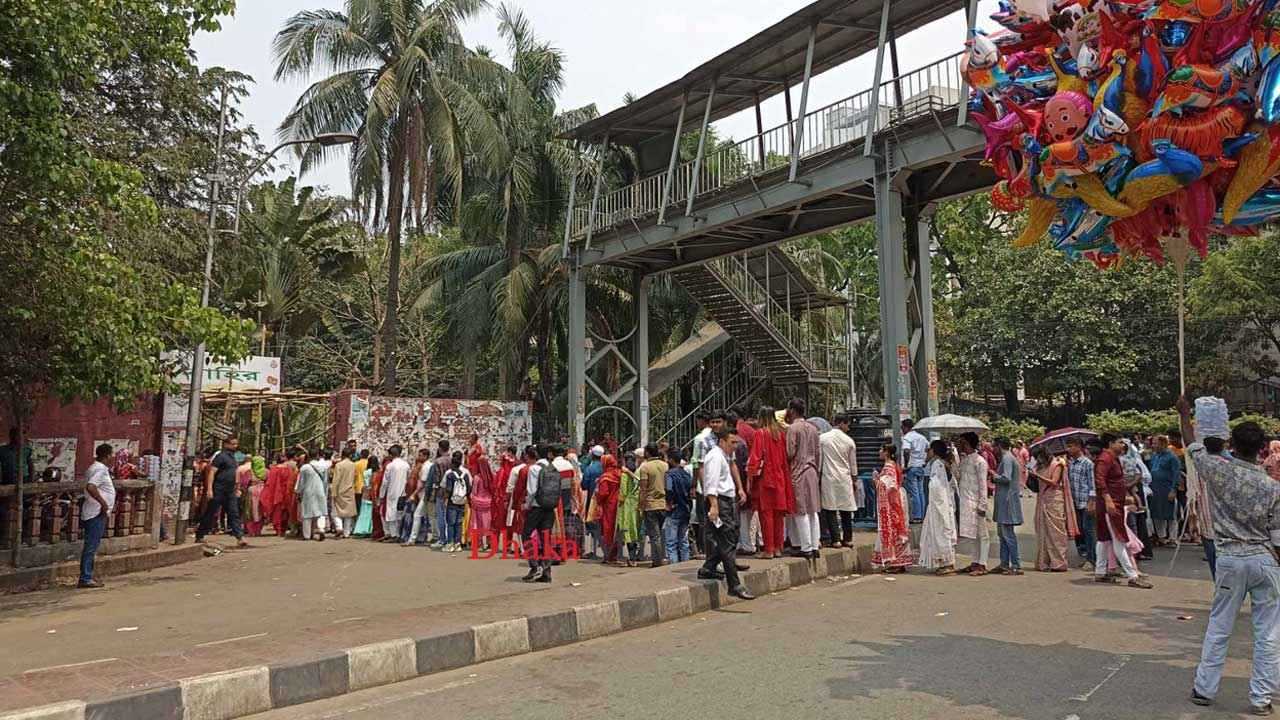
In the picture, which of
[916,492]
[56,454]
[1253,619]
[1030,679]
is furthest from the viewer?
[916,492]

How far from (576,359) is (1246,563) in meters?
16.5

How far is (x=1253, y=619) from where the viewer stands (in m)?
5.02

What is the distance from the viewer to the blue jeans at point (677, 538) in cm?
1094

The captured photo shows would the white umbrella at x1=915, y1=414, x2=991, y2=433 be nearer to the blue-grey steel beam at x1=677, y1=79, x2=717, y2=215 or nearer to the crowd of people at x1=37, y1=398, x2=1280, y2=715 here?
the crowd of people at x1=37, y1=398, x2=1280, y2=715

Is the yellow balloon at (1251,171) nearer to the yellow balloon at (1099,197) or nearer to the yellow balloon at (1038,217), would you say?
the yellow balloon at (1099,197)

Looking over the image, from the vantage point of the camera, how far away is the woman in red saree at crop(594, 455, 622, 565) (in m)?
11.9

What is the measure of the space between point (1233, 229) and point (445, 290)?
22368 mm

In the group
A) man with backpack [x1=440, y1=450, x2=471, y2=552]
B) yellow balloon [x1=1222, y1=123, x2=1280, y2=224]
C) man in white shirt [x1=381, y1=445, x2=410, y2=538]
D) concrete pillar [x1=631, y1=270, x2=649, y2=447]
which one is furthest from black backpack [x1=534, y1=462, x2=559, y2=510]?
concrete pillar [x1=631, y1=270, x2=649, y2=447]

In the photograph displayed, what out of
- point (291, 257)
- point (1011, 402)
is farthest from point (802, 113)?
point (1011, 402)

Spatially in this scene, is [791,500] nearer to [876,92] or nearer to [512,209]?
[876,92]

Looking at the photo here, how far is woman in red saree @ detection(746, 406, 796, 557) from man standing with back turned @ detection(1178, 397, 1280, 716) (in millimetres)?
5617

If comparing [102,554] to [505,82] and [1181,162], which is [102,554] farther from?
[505,82]

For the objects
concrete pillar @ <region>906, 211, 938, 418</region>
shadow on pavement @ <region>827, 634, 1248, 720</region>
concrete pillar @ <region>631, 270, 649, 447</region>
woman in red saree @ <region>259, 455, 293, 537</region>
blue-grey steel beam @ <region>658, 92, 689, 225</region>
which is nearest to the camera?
shadow on pavement @ <region>827, 634, 1248, 720</region>

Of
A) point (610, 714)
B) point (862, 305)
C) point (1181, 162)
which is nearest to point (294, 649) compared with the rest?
point (610, 714)
